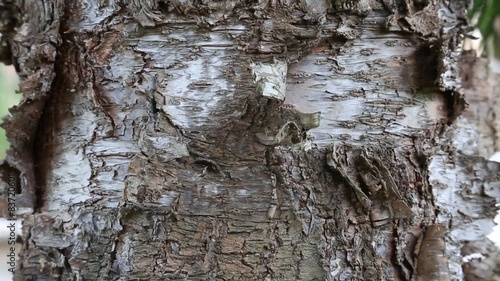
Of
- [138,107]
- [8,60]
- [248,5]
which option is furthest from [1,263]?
[248,5]

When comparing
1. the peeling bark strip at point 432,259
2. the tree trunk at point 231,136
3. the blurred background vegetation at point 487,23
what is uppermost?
the blurred background vegetation at point 487,23

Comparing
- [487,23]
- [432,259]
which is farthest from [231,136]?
[487,23]

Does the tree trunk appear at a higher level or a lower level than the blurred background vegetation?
lower

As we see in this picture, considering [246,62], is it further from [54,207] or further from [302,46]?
[54,207]

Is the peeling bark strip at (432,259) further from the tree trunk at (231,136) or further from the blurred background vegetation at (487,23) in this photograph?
the blurred background vegetation at (487,23)

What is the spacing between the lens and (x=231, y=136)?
766 mm

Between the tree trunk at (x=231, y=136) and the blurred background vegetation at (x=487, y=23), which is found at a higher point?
the blurred background vegetation at (x=487, y=23)

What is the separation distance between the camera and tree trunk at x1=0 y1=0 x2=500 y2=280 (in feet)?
2.51

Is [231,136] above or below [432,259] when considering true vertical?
above

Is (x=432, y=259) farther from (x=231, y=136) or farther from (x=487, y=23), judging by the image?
(x=487, y=23)

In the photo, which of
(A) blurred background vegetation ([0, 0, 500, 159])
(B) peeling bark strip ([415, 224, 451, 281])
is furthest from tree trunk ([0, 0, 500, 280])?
(A) blurred background vegetation ([0, 0, 500, 159])

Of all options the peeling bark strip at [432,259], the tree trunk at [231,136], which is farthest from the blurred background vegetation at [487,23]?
the peeling bark strip at [432,259]

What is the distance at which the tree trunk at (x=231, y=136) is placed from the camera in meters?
0.77

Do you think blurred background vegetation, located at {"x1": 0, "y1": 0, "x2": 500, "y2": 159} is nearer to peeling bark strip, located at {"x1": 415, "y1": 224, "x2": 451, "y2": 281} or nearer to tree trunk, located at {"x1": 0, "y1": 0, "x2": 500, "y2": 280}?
tree trunk, located at {"x1": 0, "y1": 0, "x2": 500, "y2": 280}
